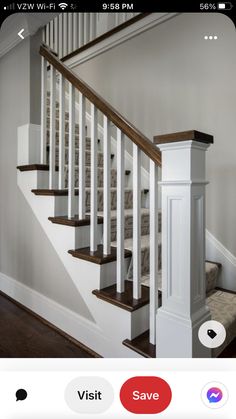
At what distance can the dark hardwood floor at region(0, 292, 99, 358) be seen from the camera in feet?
4.01

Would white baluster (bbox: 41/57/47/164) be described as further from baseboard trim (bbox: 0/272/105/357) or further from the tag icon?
the tag icon

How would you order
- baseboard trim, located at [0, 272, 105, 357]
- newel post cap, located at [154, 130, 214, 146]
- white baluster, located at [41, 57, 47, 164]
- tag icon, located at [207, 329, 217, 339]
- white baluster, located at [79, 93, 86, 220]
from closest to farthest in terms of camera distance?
tag icon, located at [207, 329, 217, 339]
newel post cap, located at [154, 130, 214, 146]
baseboard trim, located at [0, 272, 105, 357]
white baluster, located at [79, 93, 86, 220]
white baluster, located at [41, 57, 47, 164]

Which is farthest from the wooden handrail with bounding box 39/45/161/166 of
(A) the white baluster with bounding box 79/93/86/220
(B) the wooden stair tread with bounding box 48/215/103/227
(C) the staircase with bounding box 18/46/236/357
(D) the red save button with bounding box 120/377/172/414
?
(D) the red save button with bounding box 120/377/172/414

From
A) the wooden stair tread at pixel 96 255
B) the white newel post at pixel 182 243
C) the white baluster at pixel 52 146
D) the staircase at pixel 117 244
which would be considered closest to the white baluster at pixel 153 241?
the staircase at pixel 117 244

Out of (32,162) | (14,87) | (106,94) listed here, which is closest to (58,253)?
(32,162)

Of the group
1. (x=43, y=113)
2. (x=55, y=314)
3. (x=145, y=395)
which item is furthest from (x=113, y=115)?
(x=55, y=314)

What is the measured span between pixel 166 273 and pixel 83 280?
55 centimetres

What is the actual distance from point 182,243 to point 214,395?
444 millimetres

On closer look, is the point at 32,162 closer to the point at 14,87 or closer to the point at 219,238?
the point at 14,87

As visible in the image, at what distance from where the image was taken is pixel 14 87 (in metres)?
1.79

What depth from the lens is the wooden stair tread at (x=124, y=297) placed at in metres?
1.12

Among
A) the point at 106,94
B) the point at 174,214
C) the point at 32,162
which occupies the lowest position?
the point at 174,214

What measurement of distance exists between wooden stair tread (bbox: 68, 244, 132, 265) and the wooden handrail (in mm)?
526

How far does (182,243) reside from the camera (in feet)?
2.95
